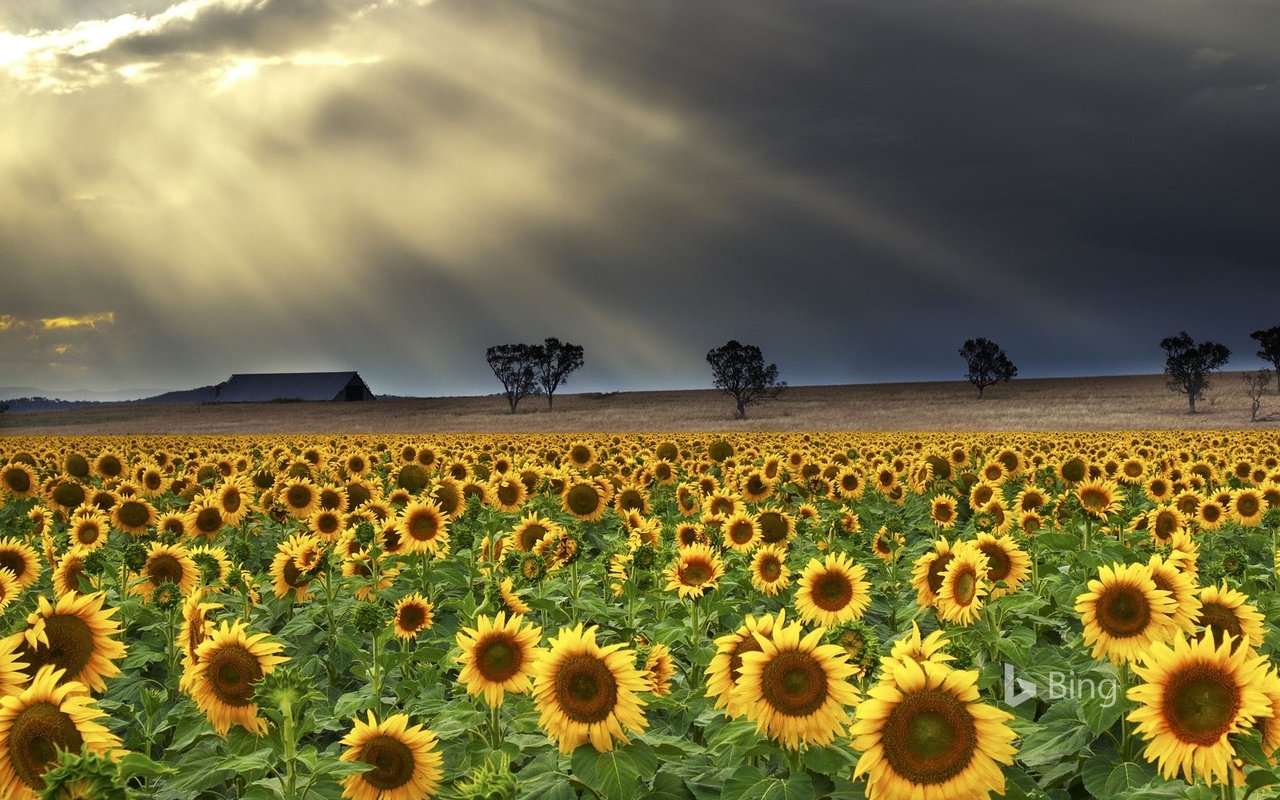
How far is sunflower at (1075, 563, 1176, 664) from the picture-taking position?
4.77 metres

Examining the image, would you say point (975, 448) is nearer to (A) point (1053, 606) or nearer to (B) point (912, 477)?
(B) point (912, 477)

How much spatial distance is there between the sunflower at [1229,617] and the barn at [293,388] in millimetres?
152477

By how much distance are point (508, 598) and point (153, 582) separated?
3854mm

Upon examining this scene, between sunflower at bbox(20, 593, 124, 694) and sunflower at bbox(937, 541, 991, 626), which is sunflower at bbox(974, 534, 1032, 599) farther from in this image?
sunflower at bbox(20, 593, 124, 694)

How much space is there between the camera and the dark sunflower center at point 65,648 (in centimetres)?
454

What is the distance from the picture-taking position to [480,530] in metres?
11.9

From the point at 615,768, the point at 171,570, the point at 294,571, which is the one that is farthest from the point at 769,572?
the point at 171,570

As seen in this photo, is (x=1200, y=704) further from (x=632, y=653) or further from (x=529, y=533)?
(x=529, y=533)

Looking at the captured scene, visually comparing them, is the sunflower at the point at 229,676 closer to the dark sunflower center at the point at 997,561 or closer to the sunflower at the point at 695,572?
the sunflower at the point at 695,572

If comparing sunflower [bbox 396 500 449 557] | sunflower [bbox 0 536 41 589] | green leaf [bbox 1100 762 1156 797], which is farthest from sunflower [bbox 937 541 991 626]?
sunflower [bbox 0 536 41 589]

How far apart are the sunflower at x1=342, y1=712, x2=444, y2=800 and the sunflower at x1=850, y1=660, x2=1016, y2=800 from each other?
6.73ft

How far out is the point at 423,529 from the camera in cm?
929

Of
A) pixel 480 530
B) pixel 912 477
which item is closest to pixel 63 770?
pixel 480 530

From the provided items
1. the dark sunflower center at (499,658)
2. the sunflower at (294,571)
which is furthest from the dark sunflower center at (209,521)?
the dark sunflower center at (499,658)
